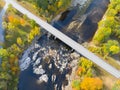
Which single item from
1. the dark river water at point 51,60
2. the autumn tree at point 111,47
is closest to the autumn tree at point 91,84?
the dark river water at point 51,60

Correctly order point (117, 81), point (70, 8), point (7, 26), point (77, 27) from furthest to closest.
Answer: point (70, 8) → point (77, 27) → point (7, 26) → point (117, 81)

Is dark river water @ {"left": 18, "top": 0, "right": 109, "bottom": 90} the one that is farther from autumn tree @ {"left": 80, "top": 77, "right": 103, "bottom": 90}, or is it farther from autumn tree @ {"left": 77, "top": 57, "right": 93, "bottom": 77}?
autumn tree @ {"left": 80, "top": 77, "right": 103, "bottom": 90}

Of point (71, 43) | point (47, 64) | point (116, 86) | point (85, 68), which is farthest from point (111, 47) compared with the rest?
point (47, 64)

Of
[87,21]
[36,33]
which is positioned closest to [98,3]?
[87,21]

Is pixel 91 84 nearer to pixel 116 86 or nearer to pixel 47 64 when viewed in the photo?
pixel 116 86

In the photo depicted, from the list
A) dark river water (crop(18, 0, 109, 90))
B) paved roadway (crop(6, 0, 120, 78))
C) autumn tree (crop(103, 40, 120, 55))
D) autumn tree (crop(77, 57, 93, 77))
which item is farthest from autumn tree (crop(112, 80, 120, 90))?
dark river water (crop(18, 0, 109, 90))

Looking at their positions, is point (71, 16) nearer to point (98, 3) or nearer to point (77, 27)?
point (77, 27)
